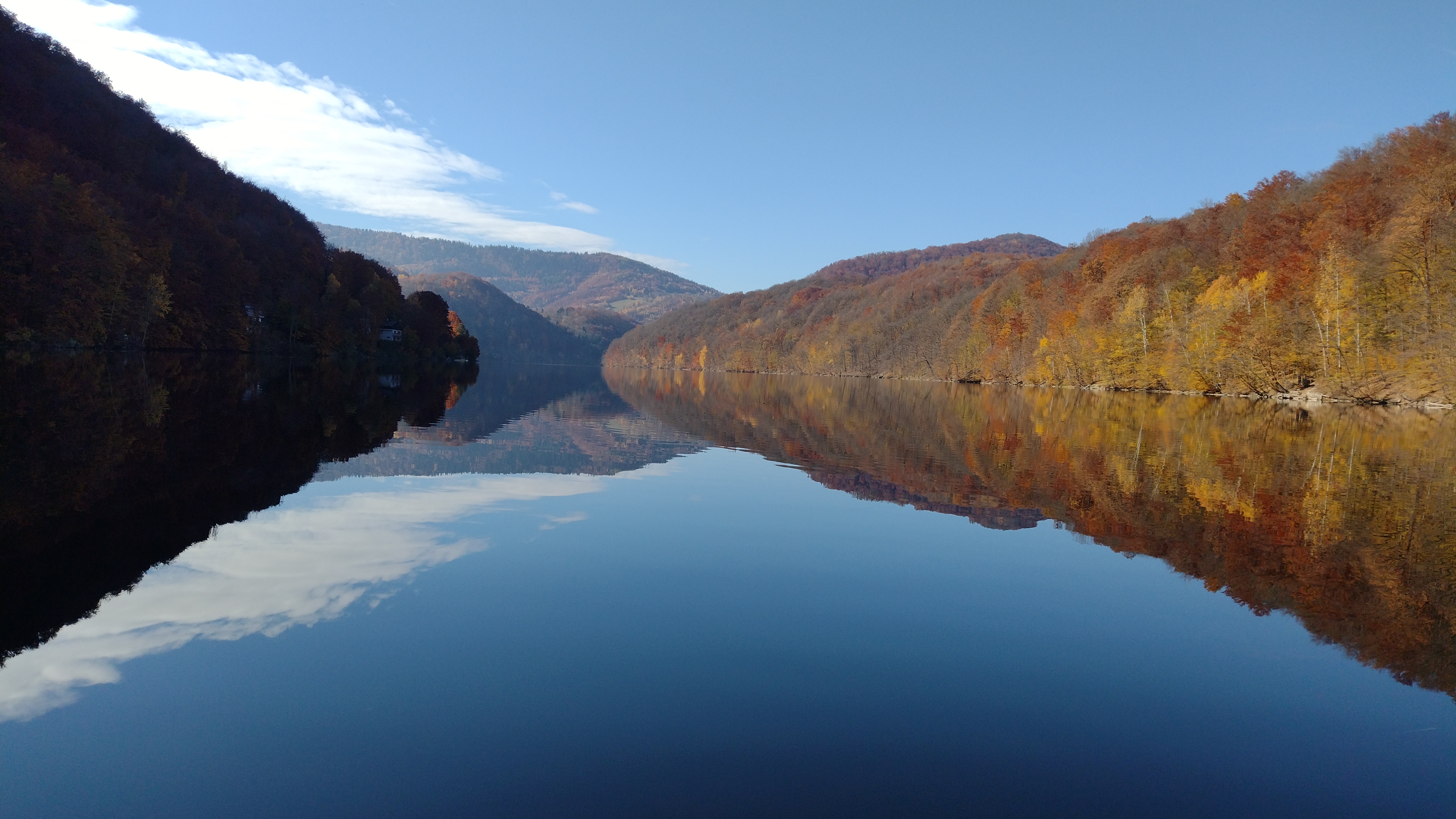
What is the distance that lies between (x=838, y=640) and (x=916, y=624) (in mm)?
988

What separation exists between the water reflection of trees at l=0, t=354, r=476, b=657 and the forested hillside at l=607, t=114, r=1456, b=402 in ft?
179

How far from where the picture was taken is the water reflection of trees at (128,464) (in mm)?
6695

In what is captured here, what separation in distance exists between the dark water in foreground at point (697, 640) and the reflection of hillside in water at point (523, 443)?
17.7 inches

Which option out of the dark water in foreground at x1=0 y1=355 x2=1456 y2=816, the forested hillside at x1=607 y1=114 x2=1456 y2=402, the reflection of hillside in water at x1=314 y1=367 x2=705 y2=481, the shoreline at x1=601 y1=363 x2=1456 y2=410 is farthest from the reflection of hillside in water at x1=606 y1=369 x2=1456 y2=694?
the forested hillside at x1=607 y1=114 x2=1456 y2=402

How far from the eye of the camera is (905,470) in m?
17.2

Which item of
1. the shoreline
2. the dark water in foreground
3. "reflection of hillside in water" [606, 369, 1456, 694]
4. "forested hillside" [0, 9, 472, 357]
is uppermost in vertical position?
"forested hillside" [0, 9, 472, 357]

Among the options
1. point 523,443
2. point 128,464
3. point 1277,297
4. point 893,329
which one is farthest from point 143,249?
point 893,329

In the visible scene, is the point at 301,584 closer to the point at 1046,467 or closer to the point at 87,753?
the point at 87,753

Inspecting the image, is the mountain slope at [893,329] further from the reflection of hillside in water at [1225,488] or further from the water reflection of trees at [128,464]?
the water reflection of trees at [128,464]

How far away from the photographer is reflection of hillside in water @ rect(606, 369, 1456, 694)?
26.2ft

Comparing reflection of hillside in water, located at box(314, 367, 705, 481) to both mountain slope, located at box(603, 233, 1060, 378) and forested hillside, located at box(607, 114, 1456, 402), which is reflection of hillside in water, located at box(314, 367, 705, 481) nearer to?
forested hillside, located at box(607, 114, 1456, 402)

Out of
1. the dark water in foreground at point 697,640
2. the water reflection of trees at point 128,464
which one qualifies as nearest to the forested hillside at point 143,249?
the water reflection of trees at point 128,464

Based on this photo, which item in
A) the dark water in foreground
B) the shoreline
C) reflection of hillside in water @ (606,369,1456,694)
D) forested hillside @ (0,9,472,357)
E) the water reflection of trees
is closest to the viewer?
the dark water in foreground

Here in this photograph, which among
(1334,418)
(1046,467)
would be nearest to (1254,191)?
(1334,418)
